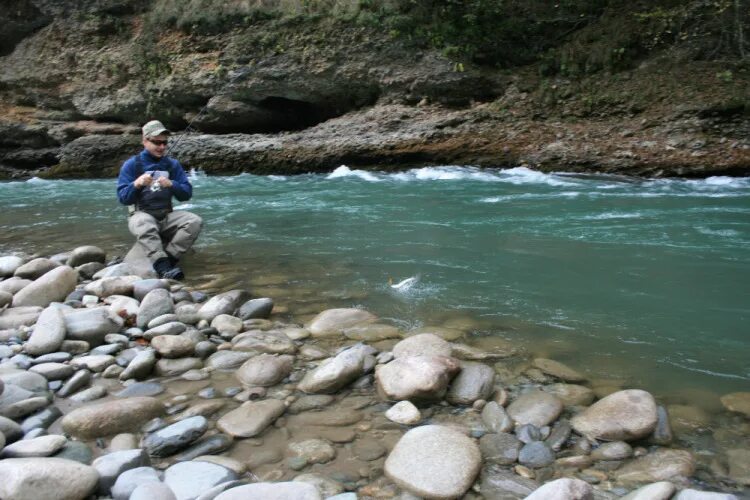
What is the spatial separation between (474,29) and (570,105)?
9.69 ft

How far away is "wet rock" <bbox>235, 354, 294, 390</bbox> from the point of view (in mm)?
3111

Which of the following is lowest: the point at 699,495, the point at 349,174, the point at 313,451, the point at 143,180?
the point at 313,451

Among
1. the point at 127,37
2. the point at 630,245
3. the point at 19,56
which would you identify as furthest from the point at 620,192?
the point at 19,56

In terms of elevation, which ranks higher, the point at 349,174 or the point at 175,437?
the point at 349,174

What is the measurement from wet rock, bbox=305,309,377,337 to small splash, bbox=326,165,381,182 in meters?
7.41

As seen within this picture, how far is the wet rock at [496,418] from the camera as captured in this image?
2615mm

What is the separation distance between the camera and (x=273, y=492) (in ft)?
6.70

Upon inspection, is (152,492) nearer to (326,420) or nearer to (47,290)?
(326,420)

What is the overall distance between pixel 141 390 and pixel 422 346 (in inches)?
60.8

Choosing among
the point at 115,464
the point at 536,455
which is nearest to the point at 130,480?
the point at 115,464

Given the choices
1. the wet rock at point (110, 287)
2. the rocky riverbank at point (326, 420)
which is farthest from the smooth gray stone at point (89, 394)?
the wet rock at point (110, 287)

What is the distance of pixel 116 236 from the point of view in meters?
7.29

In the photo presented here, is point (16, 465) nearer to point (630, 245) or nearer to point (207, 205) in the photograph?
point (630, 245)

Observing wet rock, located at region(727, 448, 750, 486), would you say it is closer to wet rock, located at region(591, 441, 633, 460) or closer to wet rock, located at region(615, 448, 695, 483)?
A: wet rock, located at region(615, 448, 695, 483)
